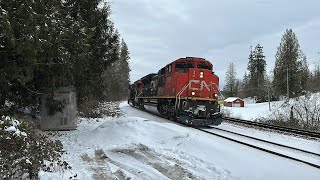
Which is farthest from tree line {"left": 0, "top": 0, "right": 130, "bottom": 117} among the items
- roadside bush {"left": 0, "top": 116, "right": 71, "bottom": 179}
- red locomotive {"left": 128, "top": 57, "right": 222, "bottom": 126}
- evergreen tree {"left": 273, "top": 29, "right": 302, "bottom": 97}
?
evergreen tree {"left": 273, "top": 29, "right": 302, "bottom": 97}

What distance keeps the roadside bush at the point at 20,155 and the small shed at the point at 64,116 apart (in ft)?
23.1

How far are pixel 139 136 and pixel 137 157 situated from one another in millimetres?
2766

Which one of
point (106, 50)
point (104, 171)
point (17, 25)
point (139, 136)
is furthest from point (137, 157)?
point (106, 50)

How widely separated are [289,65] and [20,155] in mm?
68145

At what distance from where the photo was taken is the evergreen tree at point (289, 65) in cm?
6831

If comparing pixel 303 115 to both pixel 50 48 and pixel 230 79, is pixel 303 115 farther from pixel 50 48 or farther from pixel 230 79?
pixel 230 79

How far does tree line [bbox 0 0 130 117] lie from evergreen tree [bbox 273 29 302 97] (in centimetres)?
5805

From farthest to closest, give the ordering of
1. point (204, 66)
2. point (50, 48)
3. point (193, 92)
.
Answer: point (204, 66) < point (193, 92) < point (50, 48)

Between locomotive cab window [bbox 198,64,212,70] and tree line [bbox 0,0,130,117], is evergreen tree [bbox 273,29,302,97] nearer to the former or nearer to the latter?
locomotive cab window [bbox 198,64,212,70]

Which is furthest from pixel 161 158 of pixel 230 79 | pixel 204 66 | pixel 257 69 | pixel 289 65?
pixel 230 79

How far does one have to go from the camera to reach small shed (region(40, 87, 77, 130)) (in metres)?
15.2

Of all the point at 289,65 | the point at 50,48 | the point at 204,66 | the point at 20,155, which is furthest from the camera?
the point at 289,65

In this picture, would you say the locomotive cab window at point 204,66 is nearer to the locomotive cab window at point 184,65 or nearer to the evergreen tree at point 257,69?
the locomotive cab window at point 184,65

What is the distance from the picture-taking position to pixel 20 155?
6730 millimetres
